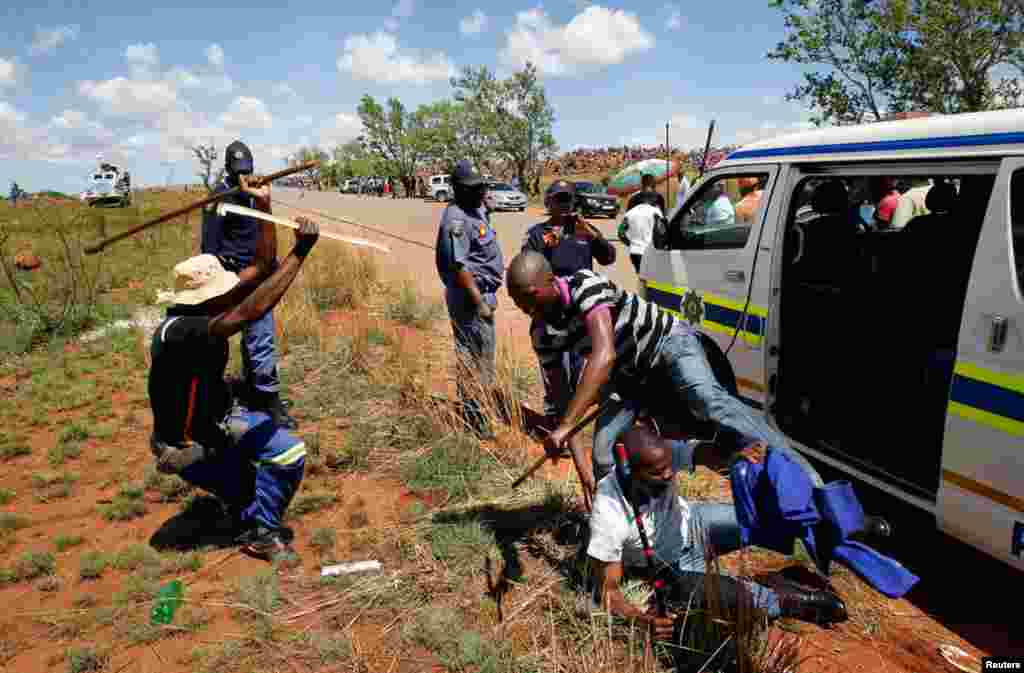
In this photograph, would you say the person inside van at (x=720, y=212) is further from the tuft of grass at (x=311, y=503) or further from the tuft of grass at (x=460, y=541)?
the tuft of grass at (x=311, y=503)

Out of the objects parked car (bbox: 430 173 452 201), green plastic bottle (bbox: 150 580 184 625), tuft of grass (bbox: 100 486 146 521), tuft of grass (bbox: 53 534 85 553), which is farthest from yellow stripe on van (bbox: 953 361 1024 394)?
parked car (bbox: 430 173 452 201)

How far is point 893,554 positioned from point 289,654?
2784 millimetres

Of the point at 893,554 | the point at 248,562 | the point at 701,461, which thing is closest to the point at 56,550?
the point at 248,562

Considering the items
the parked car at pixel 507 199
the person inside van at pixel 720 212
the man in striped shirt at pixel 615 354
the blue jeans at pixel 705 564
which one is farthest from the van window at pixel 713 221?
the parked car at pixel 507 199

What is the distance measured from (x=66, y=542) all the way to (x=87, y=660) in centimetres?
117

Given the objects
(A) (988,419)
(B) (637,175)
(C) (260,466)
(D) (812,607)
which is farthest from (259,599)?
(B) (637,175)

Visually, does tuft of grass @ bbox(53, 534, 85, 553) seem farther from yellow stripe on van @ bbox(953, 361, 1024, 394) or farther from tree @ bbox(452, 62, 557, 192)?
tree @ bbox(452, 62, 557, 192)

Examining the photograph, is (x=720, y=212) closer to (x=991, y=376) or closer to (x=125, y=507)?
(x=991, y=376)

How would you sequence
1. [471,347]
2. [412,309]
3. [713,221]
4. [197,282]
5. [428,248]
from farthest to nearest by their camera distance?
[428,248] < [412,309] < [713,221] < [471,347] < [197,282]

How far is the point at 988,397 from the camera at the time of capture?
8.18 ft

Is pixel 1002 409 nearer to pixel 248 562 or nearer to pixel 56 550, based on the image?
pixel 248 562

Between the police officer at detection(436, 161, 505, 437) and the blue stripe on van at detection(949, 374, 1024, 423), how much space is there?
250cm

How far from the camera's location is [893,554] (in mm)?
3178

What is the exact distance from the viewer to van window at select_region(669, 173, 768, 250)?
4090 mm
